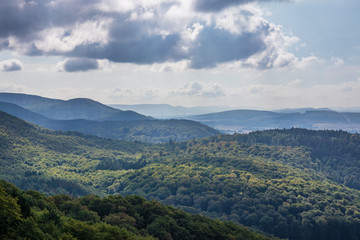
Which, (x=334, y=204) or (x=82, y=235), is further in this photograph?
(x=334, y=204)

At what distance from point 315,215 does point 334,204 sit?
786 inches

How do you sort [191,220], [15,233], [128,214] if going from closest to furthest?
[15,233]
[128,214]
[191,220]

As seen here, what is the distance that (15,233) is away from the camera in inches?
1257

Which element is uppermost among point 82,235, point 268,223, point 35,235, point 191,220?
point 35,235

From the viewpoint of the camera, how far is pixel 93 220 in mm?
57312

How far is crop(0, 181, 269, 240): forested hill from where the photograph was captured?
34062 millimetres

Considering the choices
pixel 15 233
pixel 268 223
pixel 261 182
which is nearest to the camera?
pixel 15 233

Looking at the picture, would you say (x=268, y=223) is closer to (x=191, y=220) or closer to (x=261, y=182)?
(x=261, y=182)

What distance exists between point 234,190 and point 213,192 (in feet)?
39.4

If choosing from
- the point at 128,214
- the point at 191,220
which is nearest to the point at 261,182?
the point at 191,220

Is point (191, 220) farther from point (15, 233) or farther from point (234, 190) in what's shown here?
point (234, 190)

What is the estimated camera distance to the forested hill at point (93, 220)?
3406 centimetres

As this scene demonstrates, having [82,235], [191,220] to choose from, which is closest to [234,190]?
[191,220]

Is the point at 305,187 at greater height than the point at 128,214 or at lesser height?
lesser
